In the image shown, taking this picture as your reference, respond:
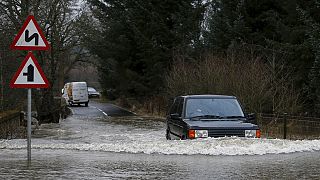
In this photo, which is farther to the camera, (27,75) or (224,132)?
(224,132)

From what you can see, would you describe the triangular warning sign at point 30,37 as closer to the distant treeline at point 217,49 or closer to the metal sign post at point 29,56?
the metal sign post at point 29,56

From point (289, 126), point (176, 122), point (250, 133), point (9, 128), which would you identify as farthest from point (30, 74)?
point (289, 126)

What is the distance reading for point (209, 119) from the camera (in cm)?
1395

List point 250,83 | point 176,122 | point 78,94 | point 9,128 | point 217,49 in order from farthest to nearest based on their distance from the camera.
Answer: point 78,94 < point 217,49 < point 250,83 < point 9,128 < point 176,122

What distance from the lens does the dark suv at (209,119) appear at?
1307cm

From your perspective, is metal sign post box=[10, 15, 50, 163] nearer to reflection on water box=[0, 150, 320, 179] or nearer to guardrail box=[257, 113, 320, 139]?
reflection on water box=[0, 150, 320, 179]

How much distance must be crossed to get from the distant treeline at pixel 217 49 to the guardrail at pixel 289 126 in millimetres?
3511

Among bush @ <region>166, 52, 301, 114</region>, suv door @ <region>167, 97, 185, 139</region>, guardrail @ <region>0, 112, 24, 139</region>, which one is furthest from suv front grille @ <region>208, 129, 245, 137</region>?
bush @ <region>166, 52, 301, 114</region>

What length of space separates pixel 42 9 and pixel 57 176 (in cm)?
2720

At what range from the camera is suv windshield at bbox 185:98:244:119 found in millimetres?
14336

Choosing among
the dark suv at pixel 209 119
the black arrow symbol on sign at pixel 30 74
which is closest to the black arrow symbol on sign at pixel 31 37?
the black arrow symbol on sign at pixel 30 74

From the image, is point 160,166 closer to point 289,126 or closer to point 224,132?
point 224,132

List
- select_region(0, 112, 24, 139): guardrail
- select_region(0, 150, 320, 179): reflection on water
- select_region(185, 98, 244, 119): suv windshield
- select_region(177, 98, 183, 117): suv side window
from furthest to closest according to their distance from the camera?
1. select_region(0, 112, 24, 139): guardrail
2. select_region(177, 98, 183, 117): suv side window
3. select_region(185, 98, 244, 119): suv windshield
4. select_region(0, 150, 320, 179): reflection on water

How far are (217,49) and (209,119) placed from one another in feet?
78.6
